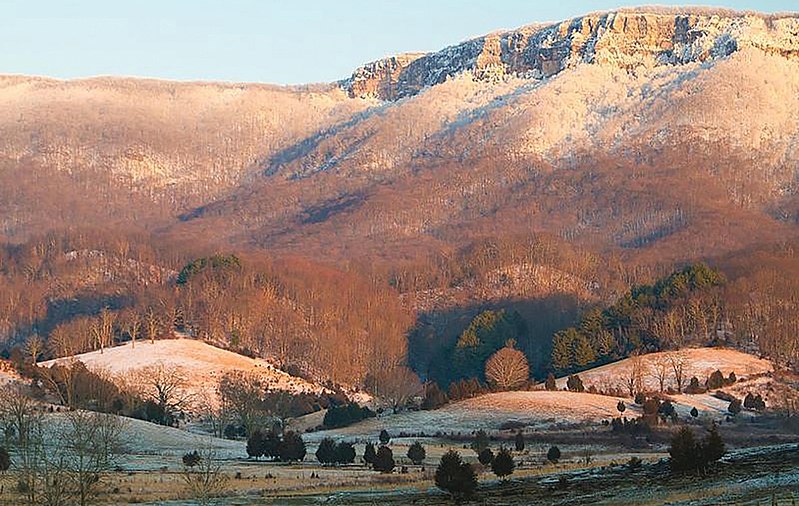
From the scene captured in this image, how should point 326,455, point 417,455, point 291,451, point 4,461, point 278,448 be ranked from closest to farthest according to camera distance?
point 4,461 → point 417,455 → point 326,455 → point 291,451 → point 278,448

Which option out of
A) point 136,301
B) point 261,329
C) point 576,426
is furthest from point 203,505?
point 136,301

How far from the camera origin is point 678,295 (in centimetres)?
13900

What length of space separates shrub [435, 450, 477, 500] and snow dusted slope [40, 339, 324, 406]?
74.1m

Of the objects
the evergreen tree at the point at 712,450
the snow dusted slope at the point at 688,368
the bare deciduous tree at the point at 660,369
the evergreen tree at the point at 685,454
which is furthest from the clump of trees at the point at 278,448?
the bare deciduous tree at the point at 660,369

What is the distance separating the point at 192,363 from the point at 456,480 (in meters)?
85.7

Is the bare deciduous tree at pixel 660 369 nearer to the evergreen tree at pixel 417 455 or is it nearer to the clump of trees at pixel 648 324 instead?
the clump of trees at pixel 648 324

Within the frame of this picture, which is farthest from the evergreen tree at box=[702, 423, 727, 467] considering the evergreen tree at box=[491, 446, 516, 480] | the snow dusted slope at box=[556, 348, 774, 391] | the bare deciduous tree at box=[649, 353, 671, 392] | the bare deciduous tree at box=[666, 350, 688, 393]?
the snow dusted slope at box=[556, 348, 774, 391]

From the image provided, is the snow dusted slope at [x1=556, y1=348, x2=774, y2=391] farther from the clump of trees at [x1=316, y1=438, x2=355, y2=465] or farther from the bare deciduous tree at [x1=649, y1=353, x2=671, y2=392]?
the clump of trees at [x1=316, y1=438, x2=355, y2=465]

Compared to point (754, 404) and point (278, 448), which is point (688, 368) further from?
point (278, 448)

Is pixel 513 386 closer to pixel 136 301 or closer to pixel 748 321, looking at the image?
pixel 748 321

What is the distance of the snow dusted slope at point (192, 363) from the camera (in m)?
121

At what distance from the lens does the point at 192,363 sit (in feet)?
415

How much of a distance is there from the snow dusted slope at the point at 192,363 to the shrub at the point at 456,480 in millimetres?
74139

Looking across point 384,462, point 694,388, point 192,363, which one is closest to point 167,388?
point 192,363
